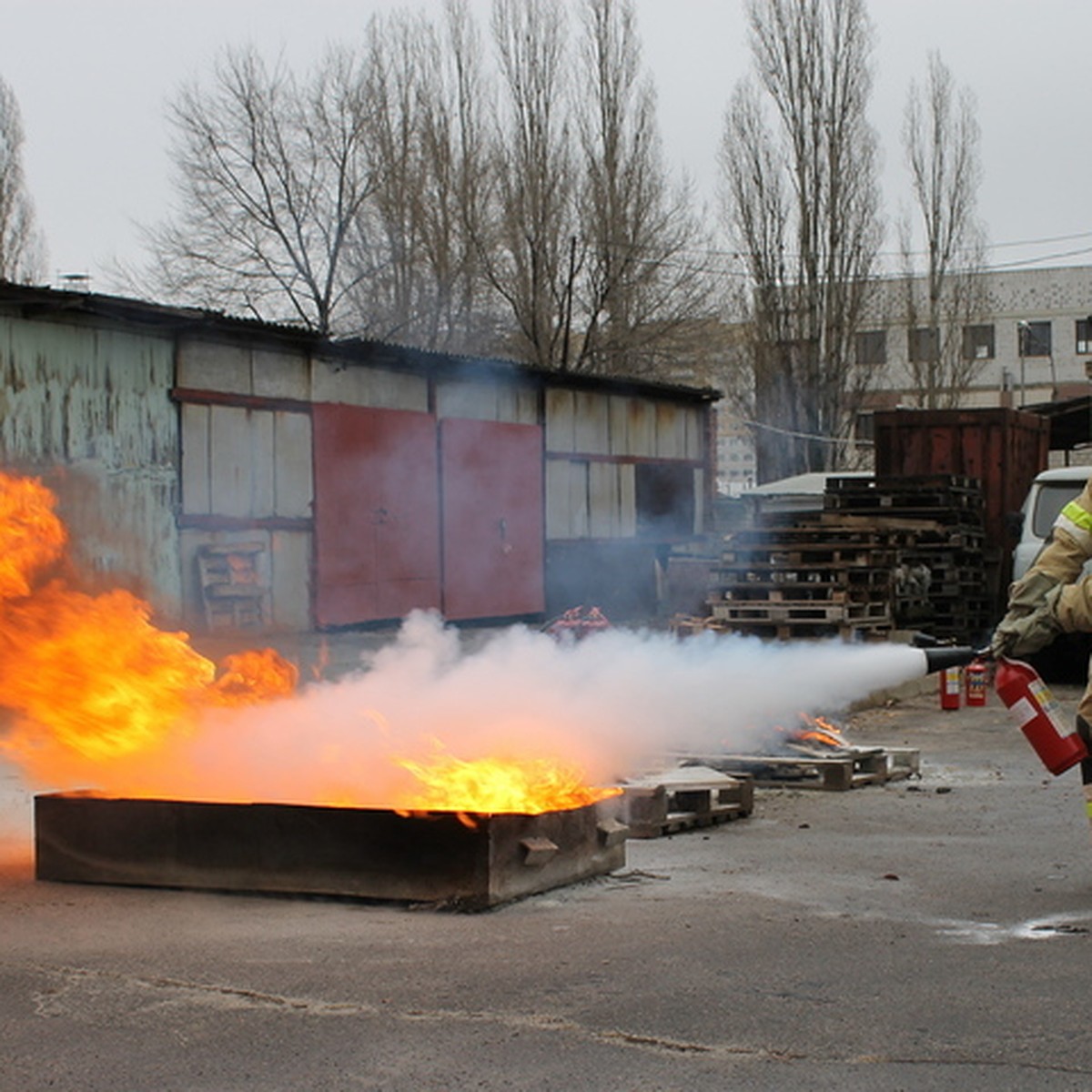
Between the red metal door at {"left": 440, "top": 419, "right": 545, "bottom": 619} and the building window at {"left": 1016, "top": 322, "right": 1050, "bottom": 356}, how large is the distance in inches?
1858

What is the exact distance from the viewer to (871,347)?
46.9 meters

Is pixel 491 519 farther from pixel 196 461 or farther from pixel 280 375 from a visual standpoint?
pixel 196 461

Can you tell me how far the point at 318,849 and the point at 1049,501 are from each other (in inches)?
552

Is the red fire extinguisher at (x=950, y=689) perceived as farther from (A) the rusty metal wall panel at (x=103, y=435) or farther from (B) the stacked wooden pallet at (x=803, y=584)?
(A) the rusty metal wall panel at (x=103, y=435)

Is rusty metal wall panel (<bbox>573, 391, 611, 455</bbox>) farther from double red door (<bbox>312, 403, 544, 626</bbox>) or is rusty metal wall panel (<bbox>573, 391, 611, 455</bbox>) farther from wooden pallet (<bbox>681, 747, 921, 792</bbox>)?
wooden pallet (<bbox>681, 747, 921, 792</bbox>)

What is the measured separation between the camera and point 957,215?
52281 millimetres

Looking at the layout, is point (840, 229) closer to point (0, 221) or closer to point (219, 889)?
point (0, 221)

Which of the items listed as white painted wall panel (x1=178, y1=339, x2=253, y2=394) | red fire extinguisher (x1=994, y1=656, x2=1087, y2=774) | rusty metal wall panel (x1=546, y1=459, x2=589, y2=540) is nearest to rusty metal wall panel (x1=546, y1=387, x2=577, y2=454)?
rusty metal wall panel (x1=546, y1=459, x2=589, y2=540)

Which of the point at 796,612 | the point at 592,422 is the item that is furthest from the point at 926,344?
the point at 796,612

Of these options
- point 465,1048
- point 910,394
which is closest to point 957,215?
point 910,394

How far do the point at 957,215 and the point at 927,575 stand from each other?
119 feet

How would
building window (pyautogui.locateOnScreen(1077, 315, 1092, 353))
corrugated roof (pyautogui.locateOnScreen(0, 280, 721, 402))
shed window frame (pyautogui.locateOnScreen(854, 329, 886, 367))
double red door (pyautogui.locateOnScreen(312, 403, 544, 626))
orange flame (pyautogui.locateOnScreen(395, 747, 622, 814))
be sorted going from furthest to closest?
building window (pyautogui.locateOnScreen(1077, 315, 1092, 353)) → shed window frame (pyautogui.locateOnScreen(854, 329, 886, 367)) → double red door (pyautogui.locateOnScreen(312, 403, 544, 626)) → corrugated roof (pyautogui.locateOnScreen(0, 280, 721, 402)) → orange flame (pyautogui.locateOnScreen(395, 747, 622, 814))

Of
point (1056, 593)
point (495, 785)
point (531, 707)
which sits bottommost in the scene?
point (495, 785)

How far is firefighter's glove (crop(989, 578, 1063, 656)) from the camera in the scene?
7074mm
